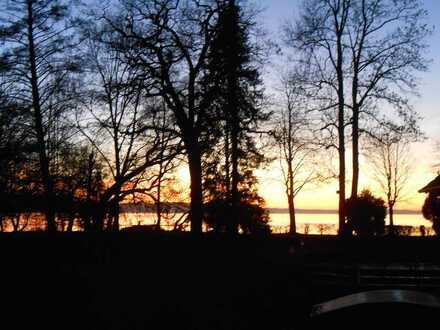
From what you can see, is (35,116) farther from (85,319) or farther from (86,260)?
(85,319)

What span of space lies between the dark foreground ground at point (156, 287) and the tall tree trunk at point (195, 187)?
246 cm

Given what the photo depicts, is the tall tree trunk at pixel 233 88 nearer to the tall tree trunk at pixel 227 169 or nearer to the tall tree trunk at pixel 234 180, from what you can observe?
the tall tree trunk at pixel 234 180

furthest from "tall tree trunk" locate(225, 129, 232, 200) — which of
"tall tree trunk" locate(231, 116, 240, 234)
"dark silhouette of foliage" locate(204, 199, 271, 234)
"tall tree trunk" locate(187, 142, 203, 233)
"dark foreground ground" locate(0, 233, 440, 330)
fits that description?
"dark foreground ground" locate(0, 233, 440, 330)

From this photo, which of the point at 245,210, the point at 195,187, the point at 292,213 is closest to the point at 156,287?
the point at 195,187

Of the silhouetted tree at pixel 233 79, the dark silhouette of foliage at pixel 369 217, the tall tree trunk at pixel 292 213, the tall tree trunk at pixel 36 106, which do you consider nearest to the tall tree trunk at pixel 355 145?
the silhouetted tree at pixel 233 79

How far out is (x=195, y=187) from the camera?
70.9ft

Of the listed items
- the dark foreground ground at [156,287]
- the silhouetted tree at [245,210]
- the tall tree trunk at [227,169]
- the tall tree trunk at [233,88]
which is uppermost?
the tall tree trunk at [233,88]

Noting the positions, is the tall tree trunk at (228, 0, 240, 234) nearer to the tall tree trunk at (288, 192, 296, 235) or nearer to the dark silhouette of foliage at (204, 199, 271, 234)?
the dark silhouette of foliage at (204, 199, 271, 234)

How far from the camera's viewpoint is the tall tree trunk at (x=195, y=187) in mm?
21125

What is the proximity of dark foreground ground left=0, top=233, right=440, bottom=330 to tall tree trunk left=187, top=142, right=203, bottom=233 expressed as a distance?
246 centimetres

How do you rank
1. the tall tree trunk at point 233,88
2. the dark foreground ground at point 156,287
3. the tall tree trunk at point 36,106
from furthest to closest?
the tall tree trunk at point 233,88 < the tall tree trunk at point 36,106 < the dark foreground ground at point 156,287

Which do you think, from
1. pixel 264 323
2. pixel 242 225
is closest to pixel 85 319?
pixel 264 323

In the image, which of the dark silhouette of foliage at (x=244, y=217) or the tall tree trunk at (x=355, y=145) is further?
the dark silhouette of foliage at (x=244, y=217)

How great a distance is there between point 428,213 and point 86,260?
1063 inches
